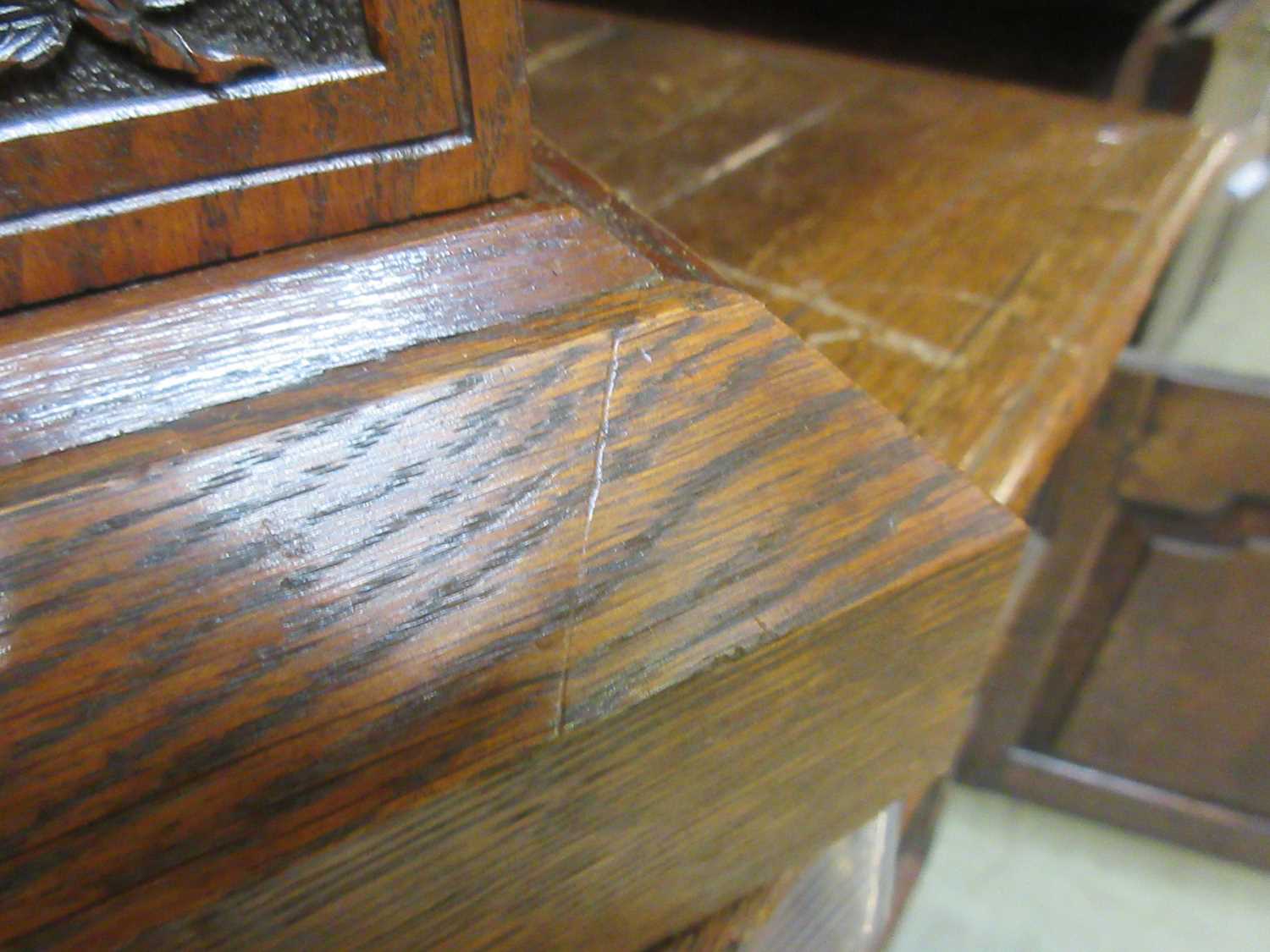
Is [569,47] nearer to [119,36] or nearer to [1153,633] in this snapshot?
[119,36]

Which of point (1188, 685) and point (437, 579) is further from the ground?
point (437, 579)

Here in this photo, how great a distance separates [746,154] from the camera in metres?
0.84

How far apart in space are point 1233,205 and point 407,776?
1.56 meters

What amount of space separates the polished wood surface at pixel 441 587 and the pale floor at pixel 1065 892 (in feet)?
4.25

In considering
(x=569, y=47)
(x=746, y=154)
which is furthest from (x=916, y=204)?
(x=569, y=47)

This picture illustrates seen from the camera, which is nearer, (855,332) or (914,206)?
(855,332)

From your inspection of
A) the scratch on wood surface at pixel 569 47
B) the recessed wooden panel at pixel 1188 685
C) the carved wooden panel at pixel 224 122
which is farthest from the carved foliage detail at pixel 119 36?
the recessed wooden panel at pixel 1188 685

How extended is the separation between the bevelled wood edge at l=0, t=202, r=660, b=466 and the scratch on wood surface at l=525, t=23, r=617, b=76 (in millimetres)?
660

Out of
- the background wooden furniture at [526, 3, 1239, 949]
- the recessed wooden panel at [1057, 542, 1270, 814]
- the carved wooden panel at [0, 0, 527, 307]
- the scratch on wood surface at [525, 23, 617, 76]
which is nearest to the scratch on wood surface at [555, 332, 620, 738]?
the carved wooden panel at [0, 0, 527, 307]

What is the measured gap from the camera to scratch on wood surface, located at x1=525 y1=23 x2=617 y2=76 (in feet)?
3.36

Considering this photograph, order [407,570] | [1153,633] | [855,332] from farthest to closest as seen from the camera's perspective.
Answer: [1153,633], [855,332], [407,570]

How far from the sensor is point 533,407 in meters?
0.35

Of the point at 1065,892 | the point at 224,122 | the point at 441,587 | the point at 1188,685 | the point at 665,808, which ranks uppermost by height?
the point at 224,122

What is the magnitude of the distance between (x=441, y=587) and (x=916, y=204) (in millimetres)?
592
